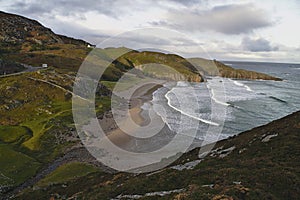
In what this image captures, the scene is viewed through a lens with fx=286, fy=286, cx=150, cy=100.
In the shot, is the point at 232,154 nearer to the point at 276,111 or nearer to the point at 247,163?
the point at 247,163

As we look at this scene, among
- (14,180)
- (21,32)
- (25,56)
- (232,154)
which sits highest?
(21,32)

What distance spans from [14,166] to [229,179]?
109 ft

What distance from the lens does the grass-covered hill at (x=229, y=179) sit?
56.4ft

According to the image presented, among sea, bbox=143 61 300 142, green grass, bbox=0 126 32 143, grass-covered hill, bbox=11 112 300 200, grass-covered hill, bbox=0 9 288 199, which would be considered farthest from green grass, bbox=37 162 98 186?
sea, bbox=143 61 300 142

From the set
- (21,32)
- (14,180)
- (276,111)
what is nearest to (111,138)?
(14,180)

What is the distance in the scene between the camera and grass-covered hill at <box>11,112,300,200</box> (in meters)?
17.2

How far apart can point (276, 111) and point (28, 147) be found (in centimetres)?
6902

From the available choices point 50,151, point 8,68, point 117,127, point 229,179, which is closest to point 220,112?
point 117,127

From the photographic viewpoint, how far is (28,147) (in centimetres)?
5003

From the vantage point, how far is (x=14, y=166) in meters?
40.8

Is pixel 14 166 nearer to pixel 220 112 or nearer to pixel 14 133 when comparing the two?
pixel 14 133

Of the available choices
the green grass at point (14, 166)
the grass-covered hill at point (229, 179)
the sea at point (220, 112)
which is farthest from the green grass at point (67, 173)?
the sea at point (220, 112)

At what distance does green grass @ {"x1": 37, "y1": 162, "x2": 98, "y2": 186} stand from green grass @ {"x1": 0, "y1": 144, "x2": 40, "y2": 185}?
3.57 meters

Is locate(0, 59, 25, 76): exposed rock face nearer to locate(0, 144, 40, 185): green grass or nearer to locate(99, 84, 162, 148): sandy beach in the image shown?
locate(99, 84, 162, 148): sandy beach
